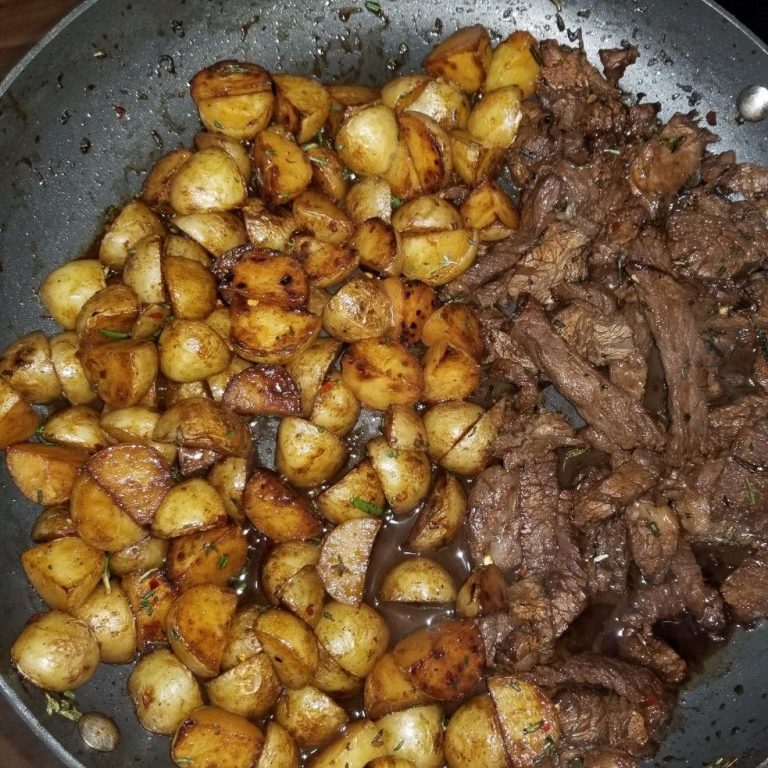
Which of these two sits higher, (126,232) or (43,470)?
(126,232)

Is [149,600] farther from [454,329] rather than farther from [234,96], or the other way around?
[234,96]

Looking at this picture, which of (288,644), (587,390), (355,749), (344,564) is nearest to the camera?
(288,644)

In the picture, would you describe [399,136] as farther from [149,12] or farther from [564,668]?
[564,668]

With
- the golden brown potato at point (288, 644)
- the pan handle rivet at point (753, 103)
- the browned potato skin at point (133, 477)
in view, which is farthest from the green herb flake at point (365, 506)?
the pan handle rivet at point (753, 103)

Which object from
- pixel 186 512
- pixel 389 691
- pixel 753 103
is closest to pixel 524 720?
pixel 389 691

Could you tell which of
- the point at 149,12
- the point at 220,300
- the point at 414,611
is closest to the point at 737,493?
the point at 414,611

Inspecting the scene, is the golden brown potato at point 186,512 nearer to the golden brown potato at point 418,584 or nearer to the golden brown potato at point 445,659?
the golden brown potato at point 418,584
